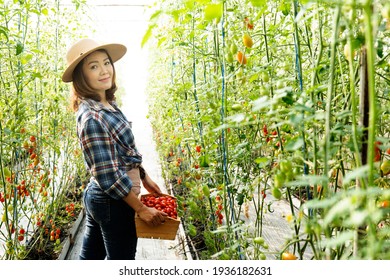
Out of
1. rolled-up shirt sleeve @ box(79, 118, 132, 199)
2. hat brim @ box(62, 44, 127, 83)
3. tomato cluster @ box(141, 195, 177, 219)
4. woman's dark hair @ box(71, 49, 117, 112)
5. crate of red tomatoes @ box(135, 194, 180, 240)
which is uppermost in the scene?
hat brim @ box(62, 44, 127, 83)

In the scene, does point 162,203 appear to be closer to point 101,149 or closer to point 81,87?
point 101,149

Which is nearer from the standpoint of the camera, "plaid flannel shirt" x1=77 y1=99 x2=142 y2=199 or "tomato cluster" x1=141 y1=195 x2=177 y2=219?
"plaid flannel shirt" x1=77 y1=99 x2=142 y2=199

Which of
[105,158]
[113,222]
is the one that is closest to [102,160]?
[105,158]

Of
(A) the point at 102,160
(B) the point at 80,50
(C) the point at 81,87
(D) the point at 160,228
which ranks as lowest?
(D) the point at 160,228

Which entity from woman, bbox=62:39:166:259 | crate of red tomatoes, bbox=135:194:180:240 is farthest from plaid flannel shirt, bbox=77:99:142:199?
crate of red tomatoes, bbox=135:194:180:240

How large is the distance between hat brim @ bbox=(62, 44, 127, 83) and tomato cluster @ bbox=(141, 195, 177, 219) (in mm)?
528

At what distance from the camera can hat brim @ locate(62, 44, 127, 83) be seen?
4.63 ft

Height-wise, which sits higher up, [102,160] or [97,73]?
[97,73]

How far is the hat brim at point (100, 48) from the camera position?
141cm

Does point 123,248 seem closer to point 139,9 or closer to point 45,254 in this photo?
point 45,254

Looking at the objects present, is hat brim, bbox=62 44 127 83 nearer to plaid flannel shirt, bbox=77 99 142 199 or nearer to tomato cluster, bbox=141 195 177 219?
plaid flannel shirt, bbox=77 99 142 199

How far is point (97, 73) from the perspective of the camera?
1.45m

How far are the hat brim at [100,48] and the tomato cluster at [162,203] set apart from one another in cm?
53

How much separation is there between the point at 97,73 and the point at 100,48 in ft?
0.31
